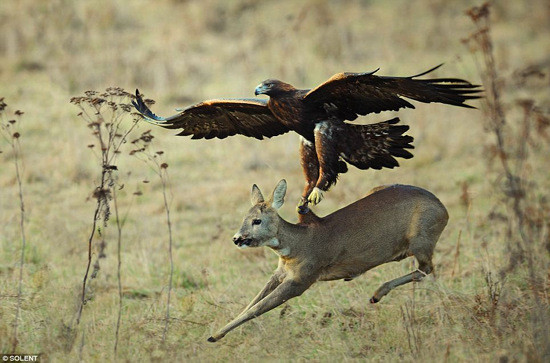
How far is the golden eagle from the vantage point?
5.67 metres

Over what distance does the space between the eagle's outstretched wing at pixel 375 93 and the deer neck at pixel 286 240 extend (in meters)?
0.96

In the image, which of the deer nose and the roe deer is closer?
the deer nose

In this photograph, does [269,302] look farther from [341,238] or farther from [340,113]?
[340,113]

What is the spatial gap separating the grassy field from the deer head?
0.81 meters

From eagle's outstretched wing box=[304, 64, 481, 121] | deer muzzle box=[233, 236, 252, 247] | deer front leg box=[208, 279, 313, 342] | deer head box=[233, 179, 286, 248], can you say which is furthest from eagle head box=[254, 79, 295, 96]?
deer front leg box=[208, 279, 313, 342]

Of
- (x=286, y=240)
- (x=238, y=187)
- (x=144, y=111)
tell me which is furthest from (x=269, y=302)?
(x=238, y=187)

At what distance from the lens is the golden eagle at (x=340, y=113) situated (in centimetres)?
567

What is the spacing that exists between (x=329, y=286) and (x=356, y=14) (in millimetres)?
14670

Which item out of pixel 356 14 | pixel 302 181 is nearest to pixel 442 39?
pixel 356 14

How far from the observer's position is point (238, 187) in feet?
38.1

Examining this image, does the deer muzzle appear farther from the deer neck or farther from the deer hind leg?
the deer hind leg

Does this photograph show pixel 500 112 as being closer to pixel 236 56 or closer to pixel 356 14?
pixel 236 56

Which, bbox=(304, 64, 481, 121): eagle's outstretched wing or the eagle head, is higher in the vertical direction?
the eagle head

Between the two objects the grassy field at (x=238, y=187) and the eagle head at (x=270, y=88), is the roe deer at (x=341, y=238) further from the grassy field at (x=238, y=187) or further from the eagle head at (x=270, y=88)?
the eagle head at (x=270, y=88)
